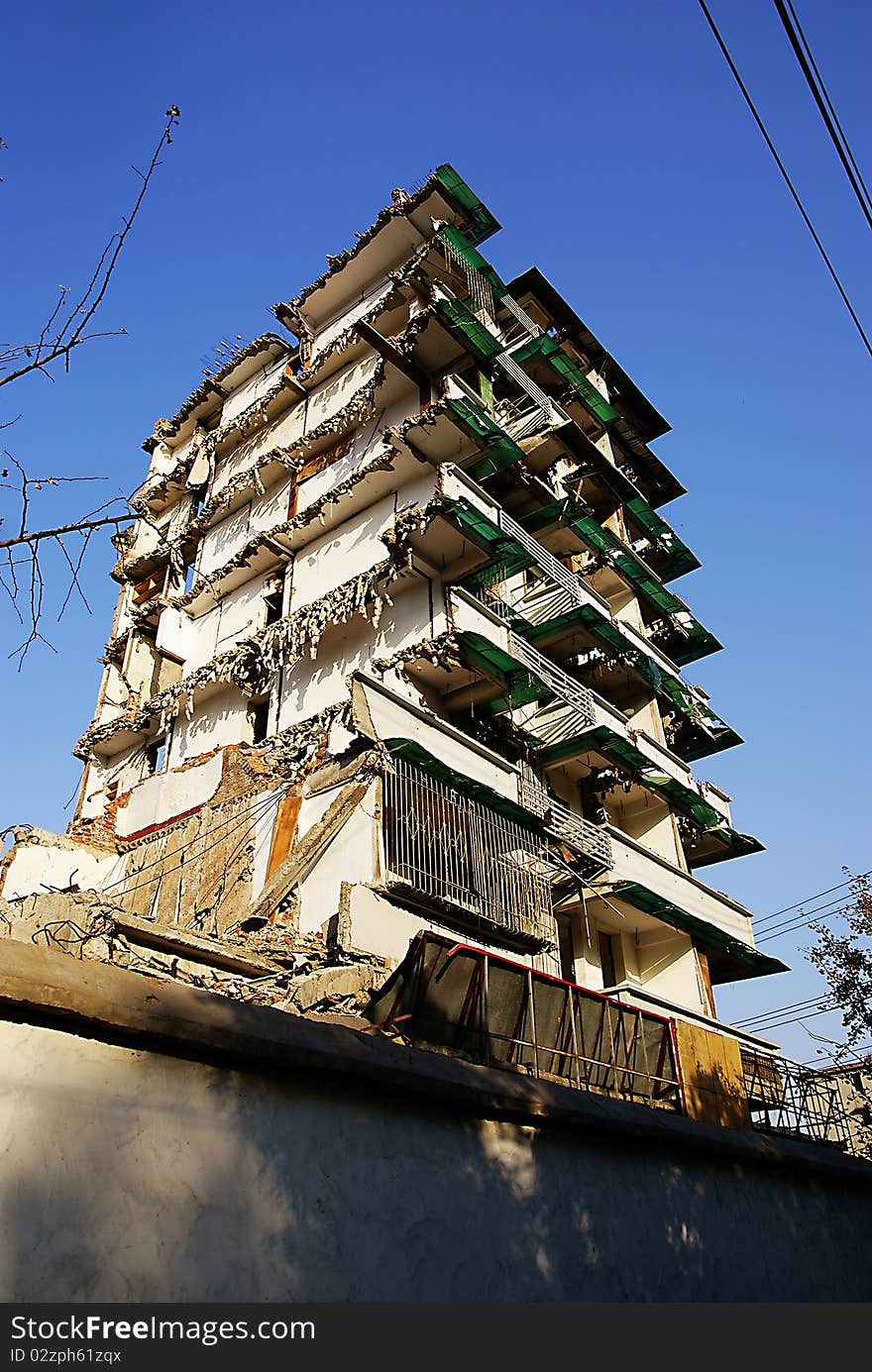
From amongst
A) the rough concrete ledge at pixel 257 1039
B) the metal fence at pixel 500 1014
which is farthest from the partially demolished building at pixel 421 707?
the rough concrete ledge at pixel 257 1039

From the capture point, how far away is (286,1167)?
574 cm

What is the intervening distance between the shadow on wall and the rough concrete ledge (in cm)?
11

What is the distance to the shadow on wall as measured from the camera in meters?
4.78

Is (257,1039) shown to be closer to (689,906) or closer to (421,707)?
(421,707)

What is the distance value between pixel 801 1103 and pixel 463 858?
792 centimetres

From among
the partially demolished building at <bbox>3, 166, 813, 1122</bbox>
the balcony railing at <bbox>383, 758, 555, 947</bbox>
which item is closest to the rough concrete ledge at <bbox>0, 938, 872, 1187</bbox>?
the partially demolished building at <bbox>3, 166, 813, 1122</bbox>

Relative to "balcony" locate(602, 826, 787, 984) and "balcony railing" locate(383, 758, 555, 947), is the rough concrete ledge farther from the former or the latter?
"balcony" locate(602, 826, 787, 984)

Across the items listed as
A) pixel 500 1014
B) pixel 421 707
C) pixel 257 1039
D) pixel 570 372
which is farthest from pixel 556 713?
pixel 257 1039

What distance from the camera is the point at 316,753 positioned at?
19.1 m

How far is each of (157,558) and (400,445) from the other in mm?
12685

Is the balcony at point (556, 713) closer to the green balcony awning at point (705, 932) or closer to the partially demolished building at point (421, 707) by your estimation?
the partially demolished building at point (421, 707)

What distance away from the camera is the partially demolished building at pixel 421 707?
13484 mm

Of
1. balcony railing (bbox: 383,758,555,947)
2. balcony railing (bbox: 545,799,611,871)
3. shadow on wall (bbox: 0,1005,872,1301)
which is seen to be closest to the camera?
shadow on wall (bbox: 0,1005,872,1301)

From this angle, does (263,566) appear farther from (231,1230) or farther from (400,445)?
(231,1230)
